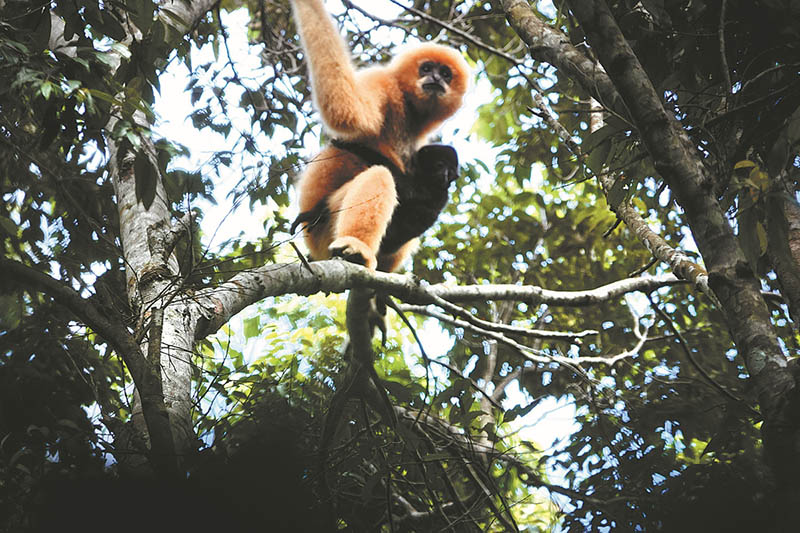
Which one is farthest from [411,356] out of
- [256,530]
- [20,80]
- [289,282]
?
[256,530]

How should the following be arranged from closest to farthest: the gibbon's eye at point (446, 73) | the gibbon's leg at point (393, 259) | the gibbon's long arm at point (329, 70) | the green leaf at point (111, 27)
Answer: the green leaf at point (111, 27) → the gibbon's long arm at point (329, 70) → the gibbon's leg at point (393, 259) → the gibbon's eye at point (446, 73)

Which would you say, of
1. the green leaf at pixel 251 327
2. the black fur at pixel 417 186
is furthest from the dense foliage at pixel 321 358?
the black fur at pixel 417 186

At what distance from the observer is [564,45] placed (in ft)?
8.75

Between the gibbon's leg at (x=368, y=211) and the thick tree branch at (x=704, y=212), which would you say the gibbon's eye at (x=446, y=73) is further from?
the thick tree branch at (x=704, y=212)

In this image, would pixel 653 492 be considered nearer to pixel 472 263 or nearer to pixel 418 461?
pixel 418 461

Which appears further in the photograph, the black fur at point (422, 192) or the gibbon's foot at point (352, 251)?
the black fur at point (422, 192)

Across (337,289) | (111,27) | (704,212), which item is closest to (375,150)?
(337,289)

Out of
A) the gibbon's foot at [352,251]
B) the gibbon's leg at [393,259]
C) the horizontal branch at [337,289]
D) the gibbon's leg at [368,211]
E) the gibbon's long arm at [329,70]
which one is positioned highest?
the gibbon's long arm at [329,70]

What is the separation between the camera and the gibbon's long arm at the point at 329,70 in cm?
462

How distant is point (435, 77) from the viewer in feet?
18.9

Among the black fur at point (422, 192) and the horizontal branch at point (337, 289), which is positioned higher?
the black fur at point (422, 192)

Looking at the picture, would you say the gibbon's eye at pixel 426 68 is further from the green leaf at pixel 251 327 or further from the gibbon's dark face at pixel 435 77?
the green leaf at pixel 251 327

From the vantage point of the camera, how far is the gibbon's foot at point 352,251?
4.07 m

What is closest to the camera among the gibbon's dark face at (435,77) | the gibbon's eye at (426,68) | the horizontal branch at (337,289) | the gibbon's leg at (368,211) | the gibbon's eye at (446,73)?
the horizontal branch at (337,289)
